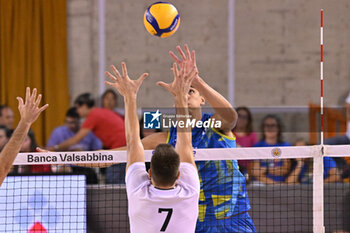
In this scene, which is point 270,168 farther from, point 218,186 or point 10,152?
point 10,152

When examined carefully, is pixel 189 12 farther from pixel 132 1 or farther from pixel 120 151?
pixel 120 151

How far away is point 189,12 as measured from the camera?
46.8ft

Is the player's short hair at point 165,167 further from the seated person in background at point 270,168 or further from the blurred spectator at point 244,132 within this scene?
the blurred spectator at point 244,132

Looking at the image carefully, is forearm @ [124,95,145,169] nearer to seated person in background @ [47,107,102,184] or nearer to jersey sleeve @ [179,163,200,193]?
jersey sleeve @ [179,163,200,193]

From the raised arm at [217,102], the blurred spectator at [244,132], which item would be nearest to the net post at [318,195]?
the raised arm at [217,102]

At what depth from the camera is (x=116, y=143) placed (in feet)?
32.8

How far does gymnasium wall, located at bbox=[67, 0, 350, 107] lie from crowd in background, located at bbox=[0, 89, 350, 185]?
264 cm

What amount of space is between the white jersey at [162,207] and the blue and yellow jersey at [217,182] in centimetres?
157

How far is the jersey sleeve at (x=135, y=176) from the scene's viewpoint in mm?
4098

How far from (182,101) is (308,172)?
175 inches

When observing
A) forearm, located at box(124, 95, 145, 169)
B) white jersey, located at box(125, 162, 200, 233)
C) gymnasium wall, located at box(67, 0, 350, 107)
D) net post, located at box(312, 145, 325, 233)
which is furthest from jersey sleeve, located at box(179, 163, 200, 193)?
gymnasium wall, located at box(67, 0, 350, 107)

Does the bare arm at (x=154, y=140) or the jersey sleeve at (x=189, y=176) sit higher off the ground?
the bare arm at (x=154, y=140)

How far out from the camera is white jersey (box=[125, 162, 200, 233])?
3.95 metres

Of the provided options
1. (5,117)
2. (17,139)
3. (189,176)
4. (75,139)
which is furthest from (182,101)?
(5,117)
